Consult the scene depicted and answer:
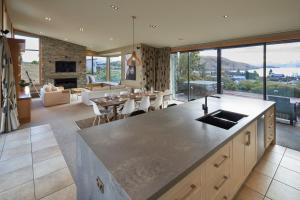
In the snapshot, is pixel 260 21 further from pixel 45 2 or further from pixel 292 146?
pixel 45 2

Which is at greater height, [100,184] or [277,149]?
[100,184]

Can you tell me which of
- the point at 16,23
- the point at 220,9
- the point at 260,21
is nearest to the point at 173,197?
the point at 220,9

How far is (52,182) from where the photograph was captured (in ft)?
7.64

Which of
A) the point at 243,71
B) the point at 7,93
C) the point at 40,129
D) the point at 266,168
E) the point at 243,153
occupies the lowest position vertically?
the point at 266,168

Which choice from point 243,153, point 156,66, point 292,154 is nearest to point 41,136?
point 243,153

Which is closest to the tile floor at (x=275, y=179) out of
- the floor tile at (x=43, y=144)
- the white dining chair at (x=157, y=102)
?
the white dining chair at (x=157, y=102)

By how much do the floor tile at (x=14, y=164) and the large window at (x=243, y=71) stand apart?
613 centimetres

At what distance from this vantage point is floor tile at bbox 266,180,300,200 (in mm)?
2043

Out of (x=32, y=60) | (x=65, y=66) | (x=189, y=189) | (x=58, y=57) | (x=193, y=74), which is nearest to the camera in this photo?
(x=189, y=189)

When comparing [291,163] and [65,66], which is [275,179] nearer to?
[291,163]

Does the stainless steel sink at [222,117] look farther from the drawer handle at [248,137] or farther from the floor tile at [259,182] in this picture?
the floor tile at [259,182]

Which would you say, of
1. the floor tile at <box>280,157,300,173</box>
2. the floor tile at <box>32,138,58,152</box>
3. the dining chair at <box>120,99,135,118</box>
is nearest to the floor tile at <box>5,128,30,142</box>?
the floor tile at <box>32,138,58,152</box>

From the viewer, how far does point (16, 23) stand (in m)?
7.52

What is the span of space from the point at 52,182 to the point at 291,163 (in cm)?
365
